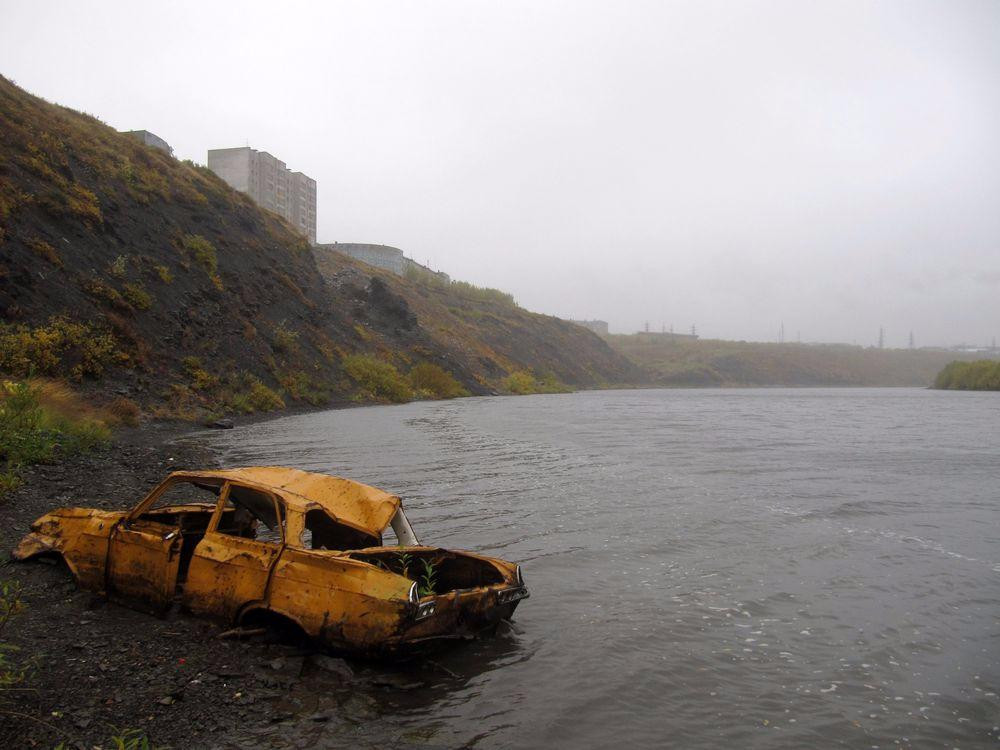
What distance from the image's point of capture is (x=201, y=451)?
16.2 metres

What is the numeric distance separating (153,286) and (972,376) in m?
85.8

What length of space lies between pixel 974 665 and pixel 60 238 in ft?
94.6

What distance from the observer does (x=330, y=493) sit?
250 inches

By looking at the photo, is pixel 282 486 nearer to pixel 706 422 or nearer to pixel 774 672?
pixel 774 672

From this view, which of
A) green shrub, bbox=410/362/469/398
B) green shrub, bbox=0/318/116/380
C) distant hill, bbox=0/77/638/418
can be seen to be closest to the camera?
green shrub, bbox=0/318/116/380

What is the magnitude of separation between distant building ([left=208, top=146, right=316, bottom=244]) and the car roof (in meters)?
70.2

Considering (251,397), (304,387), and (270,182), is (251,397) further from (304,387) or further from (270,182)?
(270,182)

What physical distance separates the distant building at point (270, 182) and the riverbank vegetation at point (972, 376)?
3054 inches

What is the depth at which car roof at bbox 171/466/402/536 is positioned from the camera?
6074 mm

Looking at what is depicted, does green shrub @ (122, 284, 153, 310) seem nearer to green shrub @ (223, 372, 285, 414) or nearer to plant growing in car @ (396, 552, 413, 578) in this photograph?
green shrub @ (223, 372, 285, 414)

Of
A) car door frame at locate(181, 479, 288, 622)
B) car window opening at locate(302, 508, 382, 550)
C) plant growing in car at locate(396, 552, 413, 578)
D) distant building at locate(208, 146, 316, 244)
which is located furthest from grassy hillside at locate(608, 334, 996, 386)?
car door frame at locate(181, 479, 288, 622)

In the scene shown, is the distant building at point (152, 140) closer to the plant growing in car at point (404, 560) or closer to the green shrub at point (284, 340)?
the green shrub at point (284, 340)

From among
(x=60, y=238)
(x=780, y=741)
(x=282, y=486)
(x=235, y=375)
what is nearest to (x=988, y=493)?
(x=780, y=741)

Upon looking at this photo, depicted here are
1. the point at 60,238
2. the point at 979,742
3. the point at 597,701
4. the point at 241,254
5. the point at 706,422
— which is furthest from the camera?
the point at 241,254
